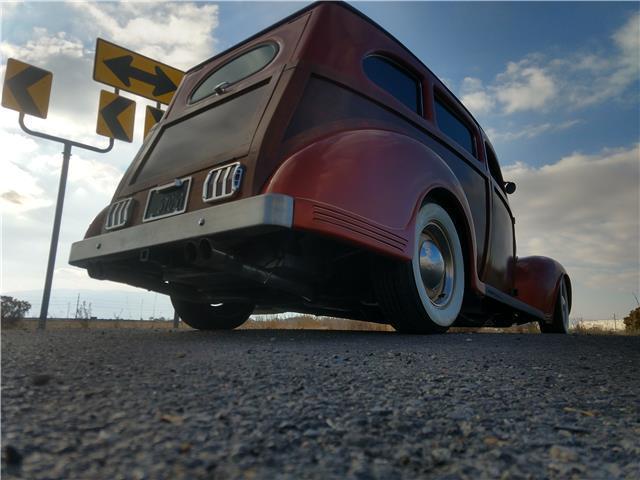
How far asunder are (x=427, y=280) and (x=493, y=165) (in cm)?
267

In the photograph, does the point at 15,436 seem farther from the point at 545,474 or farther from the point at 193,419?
the point at 545,474

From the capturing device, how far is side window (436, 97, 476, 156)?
13.6ft

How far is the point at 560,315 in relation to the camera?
248 inches

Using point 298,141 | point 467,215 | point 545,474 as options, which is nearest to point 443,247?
point 467,215

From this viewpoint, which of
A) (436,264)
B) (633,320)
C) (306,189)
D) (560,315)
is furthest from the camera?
(633,320)

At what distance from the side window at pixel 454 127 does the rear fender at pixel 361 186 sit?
1161 mm

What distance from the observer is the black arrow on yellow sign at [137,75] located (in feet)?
20.4

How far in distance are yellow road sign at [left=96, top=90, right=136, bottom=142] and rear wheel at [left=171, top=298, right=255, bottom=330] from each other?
271 cm

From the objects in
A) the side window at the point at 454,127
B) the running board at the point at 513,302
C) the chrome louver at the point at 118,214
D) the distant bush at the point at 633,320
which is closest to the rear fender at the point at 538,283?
the running board at the point at 513,302

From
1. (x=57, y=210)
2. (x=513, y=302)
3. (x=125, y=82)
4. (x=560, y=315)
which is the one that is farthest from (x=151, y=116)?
(x=560, y=315)

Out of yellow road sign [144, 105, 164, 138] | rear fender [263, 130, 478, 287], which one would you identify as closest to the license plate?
rear fender [263, 130, 478, 287]

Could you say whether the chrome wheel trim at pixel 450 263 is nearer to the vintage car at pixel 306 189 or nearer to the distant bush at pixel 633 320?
the vintage car at pixel 306 189

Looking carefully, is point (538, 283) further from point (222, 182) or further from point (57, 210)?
point (57, 210)

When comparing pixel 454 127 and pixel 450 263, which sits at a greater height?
pixel 454 127
